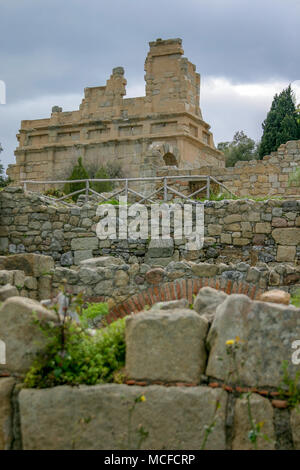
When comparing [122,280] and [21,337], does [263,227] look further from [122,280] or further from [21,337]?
[21,337]

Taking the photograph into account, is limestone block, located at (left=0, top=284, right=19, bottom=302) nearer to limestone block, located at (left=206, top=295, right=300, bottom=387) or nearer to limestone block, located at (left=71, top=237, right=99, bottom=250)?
limestone block, located at (left=206, top=295, right=300, bottom=387)

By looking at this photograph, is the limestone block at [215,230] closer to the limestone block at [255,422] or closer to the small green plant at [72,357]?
the small green plant at [72,357]

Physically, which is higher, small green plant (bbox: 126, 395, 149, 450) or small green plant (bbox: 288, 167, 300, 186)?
small green plant (bbox: 288, 167, 300, 186)

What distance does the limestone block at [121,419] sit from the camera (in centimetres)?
346

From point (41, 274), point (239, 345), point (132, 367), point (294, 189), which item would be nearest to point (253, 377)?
point (239, 345)

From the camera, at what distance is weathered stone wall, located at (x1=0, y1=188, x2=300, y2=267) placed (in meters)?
11.6

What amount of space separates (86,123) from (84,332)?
22.1 meters

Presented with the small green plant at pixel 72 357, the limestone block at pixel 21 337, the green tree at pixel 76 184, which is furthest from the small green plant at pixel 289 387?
the green tree at pixel 76 184

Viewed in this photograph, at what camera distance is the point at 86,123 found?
25.2m

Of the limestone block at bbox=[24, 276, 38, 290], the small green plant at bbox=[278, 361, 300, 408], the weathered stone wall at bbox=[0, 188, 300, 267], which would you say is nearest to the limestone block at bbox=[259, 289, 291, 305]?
the small green plant at bbox=[278, 361, 300, 408]

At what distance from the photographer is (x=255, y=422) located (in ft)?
11.4

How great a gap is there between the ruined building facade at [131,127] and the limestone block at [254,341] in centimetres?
1902

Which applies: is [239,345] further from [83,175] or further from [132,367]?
[83,175]

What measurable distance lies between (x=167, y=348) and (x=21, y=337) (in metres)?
0.93
